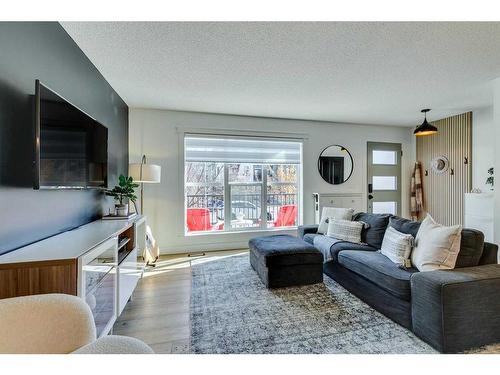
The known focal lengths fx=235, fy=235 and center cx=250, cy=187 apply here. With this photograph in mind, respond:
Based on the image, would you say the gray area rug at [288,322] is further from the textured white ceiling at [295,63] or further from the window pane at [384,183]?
the window pane at [384,183]

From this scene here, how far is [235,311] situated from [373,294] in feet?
3.88

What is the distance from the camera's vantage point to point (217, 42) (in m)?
1.92

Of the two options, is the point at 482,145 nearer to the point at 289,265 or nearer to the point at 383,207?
the point at 383,207

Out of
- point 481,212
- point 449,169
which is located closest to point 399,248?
point 481,212

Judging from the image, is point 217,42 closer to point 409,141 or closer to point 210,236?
point 210,236

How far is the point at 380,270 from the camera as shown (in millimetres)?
1908

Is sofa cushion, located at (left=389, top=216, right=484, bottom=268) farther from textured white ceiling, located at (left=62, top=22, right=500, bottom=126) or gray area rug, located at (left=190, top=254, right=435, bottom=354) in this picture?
textured white ceiling, located at (left=62, top=22, right=500, bottom=126)

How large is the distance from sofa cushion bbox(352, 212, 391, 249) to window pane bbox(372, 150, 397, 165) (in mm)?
2480

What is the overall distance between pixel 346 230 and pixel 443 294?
1380 mm

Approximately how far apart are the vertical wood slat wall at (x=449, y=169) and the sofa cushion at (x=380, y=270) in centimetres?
291

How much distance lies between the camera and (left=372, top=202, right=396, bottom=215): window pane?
15.9 feet
